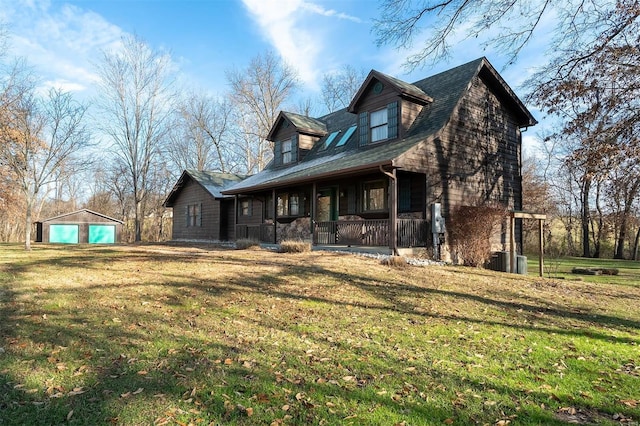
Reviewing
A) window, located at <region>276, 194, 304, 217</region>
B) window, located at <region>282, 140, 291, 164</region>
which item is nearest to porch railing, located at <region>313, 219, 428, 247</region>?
window, located at <region>276, 194, 304, 217</region>

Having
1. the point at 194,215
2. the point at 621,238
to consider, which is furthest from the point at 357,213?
the point at 621,238

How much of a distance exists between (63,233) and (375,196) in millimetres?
25441

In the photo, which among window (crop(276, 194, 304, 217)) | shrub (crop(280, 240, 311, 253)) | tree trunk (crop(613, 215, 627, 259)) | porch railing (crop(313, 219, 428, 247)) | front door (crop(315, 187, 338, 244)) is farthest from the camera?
tree trunk (crop(613, 215, 627, 259))

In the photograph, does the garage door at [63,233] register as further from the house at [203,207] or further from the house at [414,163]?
the house at [414,163]

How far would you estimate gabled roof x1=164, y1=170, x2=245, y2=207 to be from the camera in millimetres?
24422

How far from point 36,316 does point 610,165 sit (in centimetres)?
1336

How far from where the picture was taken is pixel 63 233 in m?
28.9

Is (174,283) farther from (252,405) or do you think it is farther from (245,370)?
(252,405)

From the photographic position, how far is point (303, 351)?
4.39 metres

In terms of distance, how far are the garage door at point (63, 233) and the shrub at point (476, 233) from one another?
28048 mm

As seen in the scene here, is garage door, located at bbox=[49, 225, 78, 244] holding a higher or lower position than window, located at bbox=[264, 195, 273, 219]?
lower

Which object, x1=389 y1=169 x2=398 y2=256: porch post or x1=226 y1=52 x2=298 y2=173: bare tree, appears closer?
x1=389 y1=169 x2=398 y2=256: porch post

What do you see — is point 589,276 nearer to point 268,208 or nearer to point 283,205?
point 283,205

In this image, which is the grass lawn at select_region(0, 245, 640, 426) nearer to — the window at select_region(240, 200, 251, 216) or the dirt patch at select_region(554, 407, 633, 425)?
the dirt patch at select_region(554, 407, 633, 425)
